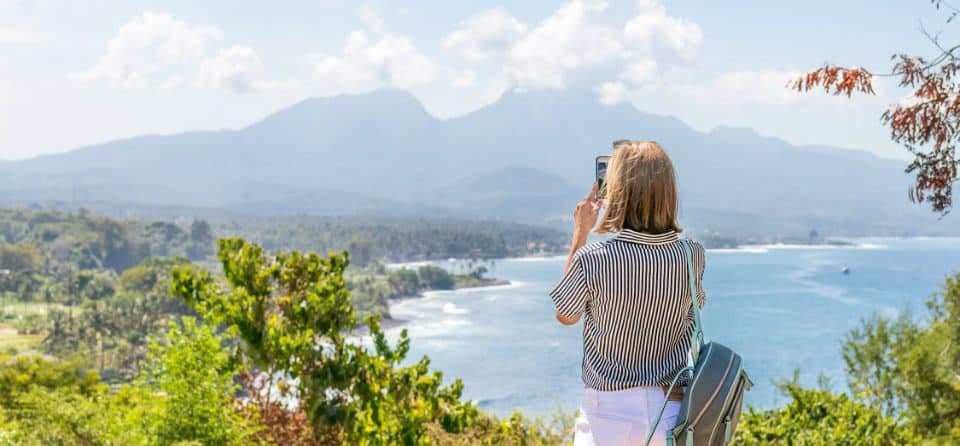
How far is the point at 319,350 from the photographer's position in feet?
11.6

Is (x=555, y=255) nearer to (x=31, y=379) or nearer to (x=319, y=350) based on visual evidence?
(x=31, y=379)

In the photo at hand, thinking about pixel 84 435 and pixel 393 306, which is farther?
pixel 393 306

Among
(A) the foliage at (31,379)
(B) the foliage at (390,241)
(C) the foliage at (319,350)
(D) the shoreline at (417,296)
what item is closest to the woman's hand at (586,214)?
(C) the foliage at (319,350)

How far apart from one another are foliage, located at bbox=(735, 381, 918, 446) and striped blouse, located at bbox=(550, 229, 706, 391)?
270 cm

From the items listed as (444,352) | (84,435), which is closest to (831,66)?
(84,435)

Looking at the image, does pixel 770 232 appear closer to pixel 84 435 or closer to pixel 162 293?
pixel 162 293

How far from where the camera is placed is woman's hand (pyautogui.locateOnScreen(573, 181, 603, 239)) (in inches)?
60.7

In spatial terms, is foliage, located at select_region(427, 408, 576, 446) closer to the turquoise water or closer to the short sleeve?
the short sleeve

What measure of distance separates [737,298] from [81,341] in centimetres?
3990

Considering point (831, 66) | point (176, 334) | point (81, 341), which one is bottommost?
point (81, 341)

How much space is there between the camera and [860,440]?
3.81 metres

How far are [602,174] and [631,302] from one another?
10.3 inches

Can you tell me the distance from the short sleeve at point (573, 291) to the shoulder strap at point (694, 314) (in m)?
0.18

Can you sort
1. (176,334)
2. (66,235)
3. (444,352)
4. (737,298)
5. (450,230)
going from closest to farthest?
(176,334) → (444,352) → (737,298) → (66,235) → (450,230)
